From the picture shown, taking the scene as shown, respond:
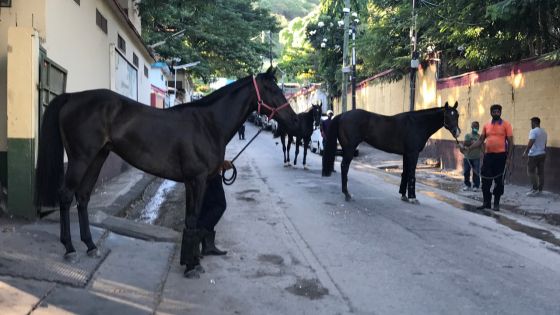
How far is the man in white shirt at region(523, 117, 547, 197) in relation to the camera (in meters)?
12.0

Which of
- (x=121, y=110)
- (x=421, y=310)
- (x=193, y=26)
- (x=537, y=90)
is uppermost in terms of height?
(x=193, y=26)

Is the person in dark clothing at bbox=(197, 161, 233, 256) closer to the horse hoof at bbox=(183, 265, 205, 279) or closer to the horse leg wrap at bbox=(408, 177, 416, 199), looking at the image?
the horse hoof at bbox=(183, 265, 205, 279)

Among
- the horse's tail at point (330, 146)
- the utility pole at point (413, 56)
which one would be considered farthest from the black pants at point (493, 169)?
the utility pole at point (413, 56)

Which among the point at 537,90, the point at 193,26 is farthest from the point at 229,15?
the point at 537,90

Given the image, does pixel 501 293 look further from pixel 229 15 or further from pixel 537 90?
pixel 229 15

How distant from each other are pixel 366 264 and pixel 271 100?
2172mm

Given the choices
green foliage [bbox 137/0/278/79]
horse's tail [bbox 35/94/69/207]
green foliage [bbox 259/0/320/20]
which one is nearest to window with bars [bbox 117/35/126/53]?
green foliage [bbox 137/0/278/79]

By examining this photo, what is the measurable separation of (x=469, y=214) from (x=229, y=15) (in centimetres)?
2263

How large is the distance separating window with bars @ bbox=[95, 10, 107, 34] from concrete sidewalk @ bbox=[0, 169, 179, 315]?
18.3ft

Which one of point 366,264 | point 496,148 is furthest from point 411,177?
point 366,264

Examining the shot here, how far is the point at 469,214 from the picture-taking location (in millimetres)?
9836

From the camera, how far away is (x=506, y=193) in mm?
12891

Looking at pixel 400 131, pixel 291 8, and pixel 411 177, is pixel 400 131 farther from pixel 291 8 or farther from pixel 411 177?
pixel 291 8

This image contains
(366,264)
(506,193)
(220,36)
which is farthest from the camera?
(220,36)
